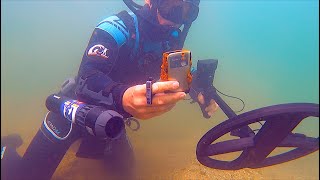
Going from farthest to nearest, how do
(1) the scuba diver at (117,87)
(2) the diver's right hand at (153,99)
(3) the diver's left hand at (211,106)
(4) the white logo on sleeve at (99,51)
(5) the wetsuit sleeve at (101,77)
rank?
(3) the diver's left hand at (211,106)
(4) the white logo on sleeve at (99,51)
(5) the wetsuit sleeve at (101,77)
(1) the scuba diver at (117,87)
(2) the diver's right hand at (153,99)

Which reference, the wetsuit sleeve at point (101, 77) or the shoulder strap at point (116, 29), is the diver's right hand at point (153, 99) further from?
the shoulder strap at point (116, 29)

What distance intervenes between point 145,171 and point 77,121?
2.99 meters

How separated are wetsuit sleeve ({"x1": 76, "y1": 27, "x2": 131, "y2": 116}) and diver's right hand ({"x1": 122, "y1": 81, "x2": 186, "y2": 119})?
0.40 ft

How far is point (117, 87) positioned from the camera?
221cm

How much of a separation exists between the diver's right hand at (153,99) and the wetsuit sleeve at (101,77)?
121mm

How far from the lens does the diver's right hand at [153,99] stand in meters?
1.81

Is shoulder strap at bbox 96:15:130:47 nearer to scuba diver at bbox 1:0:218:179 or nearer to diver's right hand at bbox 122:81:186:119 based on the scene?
scuba diver at bbox 1:0:218:179

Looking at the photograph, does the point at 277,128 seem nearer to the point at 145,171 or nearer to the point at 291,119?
the point at 291,119

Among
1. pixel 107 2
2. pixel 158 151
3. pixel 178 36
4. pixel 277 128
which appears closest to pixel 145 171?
pixel 158 151

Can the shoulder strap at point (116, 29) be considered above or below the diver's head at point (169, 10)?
below

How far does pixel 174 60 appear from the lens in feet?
6.33

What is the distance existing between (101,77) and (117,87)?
0.28 metres

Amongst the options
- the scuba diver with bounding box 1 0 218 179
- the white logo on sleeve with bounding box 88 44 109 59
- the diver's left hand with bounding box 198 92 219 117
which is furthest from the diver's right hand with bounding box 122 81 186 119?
the diver's left hand with bounding box 198 92 219 117

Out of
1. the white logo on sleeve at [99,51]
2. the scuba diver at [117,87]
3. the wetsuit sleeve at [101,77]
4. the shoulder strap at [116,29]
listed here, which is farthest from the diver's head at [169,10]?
the white logo on sleeve at [99,51]
